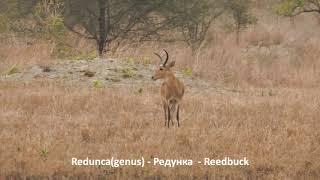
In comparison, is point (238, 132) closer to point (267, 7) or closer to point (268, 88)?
point (268, 88)

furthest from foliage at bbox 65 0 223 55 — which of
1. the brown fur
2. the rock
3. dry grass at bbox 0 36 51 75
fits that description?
the brown fur

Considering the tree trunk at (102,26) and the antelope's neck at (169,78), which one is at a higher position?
the tree trunk at (102,26)

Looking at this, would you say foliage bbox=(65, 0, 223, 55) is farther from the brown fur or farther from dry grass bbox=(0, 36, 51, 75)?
the brown fur

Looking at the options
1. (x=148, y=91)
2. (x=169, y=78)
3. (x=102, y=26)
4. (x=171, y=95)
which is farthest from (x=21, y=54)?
Answer: (x=171, y=95)

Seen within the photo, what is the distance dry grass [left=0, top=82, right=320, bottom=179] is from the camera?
29.0 ft

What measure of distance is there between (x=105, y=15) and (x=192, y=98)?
9.68 m

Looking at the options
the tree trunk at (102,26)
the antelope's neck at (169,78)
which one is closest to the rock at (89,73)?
the antelope's neck at (169,78)

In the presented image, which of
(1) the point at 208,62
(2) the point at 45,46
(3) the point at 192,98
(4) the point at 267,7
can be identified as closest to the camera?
(3) the point at 192,98

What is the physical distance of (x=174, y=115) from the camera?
38.9 ft

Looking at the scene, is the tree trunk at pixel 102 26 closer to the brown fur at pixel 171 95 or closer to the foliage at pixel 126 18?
the foliage at pixel 126 18

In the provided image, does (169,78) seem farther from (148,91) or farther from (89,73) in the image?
(89,73)

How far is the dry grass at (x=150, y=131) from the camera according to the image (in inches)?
348

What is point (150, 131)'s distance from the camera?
10.5 meters

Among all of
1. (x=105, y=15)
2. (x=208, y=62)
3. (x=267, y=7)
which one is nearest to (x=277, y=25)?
(x=267, y=7)
